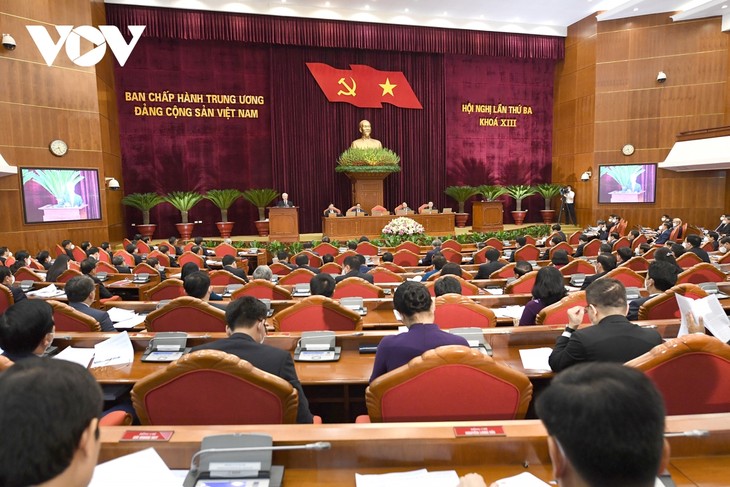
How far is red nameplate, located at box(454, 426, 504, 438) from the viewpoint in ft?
4.50

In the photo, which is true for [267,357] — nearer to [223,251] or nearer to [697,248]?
[697,248]

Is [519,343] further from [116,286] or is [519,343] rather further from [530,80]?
[530,80]

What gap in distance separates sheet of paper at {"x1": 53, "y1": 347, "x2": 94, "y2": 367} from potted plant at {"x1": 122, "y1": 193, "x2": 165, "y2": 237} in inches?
387

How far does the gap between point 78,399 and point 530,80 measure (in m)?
16.4

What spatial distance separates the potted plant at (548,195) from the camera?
14.3 meters

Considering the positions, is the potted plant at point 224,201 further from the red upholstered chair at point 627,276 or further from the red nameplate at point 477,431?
the red nameplate at point 477,431

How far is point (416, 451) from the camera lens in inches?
53.7

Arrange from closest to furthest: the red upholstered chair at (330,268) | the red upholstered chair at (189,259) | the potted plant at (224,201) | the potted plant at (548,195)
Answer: the red upholstered chair at (330,268)
the red upholstered chair at (189,259)
the potted plant at (224,201)
the potted plant at (548,195)

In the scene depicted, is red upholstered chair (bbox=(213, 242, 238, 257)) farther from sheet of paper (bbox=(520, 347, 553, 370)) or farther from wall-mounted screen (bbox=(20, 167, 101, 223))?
sheet of paper (bbox=(520, 347, 553, 370))

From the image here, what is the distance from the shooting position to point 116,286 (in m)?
5.25

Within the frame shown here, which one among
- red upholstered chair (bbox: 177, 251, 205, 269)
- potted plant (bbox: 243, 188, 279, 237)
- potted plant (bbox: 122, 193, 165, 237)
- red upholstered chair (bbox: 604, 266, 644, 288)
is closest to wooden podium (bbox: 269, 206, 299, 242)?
potted plant (bbox: 243, 188, 279, 237)

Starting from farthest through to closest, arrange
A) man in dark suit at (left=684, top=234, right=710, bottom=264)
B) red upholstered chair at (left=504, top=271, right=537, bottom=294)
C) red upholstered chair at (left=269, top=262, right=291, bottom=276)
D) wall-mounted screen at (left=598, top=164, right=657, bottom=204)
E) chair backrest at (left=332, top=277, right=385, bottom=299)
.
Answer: wall-mounted screen at (left=598, top=164, right=657, bottom=204) → red upholstered chair at (left=269, top=262, right=291, bottom=276) → man in dark suit at (left=684, top=234, right=710, bottom=264) → red upholstered chair at (left=504, top=271, right=537, bottom=294) → chair backrest at (left=332, top=277, right=385, bottom=299)

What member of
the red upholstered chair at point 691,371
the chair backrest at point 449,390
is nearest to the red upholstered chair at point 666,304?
the red upholstered chair at point 691,371

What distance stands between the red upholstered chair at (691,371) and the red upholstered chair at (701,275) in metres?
2.87
